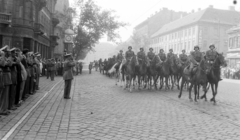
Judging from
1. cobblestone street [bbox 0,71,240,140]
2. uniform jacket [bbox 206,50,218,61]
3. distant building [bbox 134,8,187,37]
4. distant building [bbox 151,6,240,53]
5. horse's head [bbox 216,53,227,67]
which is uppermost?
distant building [bbox 134,8,187,37]

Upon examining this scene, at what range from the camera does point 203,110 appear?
392 inches

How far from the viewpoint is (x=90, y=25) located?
45.0 metres

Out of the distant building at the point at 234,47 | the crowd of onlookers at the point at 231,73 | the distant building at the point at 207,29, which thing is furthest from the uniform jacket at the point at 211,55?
the distant building at the point at 207,29

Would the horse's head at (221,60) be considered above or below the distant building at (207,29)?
below

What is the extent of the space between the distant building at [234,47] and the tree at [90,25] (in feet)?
77.6

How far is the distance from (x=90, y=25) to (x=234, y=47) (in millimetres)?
28953

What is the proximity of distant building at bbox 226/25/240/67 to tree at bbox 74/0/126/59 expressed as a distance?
23.6 m

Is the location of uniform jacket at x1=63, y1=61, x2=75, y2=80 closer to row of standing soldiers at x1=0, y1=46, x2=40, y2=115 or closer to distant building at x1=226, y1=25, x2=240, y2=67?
row of standing soldiers at x1=0, y1=46, x2=40, y2=115

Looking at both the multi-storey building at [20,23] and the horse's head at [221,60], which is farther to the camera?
the multi-storey building at [20,23]

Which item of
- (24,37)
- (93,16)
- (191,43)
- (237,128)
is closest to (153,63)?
(237,128)

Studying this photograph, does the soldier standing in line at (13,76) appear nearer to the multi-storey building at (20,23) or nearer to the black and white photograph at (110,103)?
the black and white photograph at (110,103)

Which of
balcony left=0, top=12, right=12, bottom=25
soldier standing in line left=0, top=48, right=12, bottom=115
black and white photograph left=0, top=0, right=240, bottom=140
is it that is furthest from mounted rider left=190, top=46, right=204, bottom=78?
balcony left=0, top=12, right=12, bottom=25

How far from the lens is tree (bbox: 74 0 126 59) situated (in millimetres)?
44438

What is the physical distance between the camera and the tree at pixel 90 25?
44.4 metres
